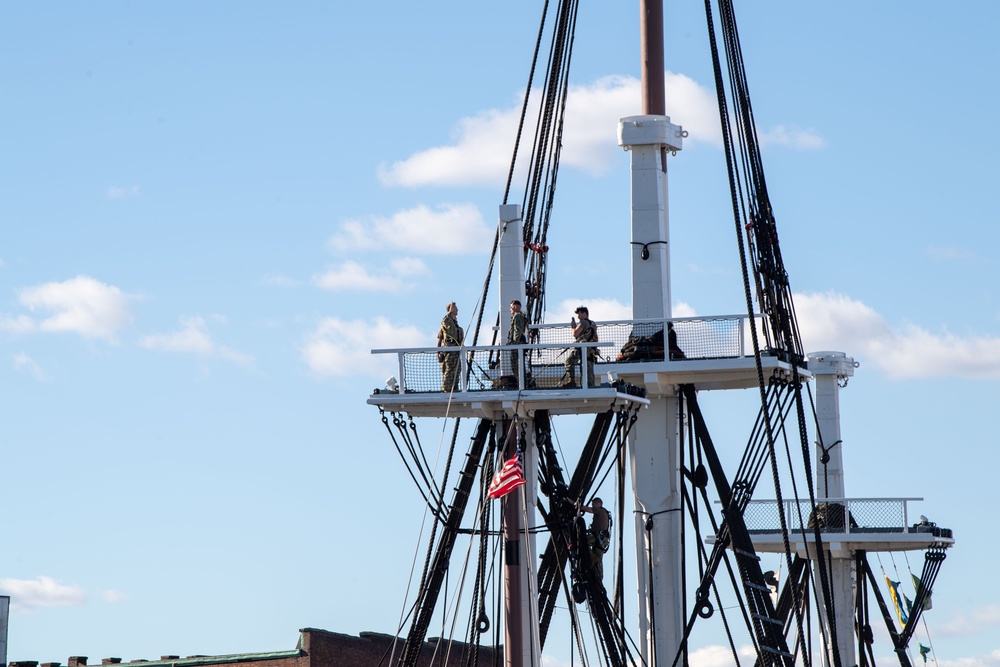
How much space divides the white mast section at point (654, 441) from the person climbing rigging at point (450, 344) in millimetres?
7960

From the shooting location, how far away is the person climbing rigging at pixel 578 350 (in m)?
44.8

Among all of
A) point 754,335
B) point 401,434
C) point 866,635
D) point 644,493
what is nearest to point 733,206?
point 754,335

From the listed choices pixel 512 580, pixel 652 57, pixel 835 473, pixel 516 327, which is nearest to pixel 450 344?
pixel 516 327

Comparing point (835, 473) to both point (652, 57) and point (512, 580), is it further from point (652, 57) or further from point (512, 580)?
point (512, 580)

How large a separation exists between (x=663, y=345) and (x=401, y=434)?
9195 millimetres

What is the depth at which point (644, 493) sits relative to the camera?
5350 centimetres

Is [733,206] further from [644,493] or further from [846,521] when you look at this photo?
[846,521]

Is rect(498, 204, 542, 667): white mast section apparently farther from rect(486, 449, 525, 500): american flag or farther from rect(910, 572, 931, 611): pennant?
rect(910, 572, 931, 611): pennant

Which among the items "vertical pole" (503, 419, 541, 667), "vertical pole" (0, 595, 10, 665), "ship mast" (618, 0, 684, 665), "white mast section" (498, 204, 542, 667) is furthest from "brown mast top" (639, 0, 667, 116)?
"vertical pole" (0, 595, 10, 665)

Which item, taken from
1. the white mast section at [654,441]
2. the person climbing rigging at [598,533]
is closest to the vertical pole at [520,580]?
the person climbing rigging at [598,533]

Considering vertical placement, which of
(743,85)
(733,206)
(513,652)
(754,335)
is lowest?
(513,652)

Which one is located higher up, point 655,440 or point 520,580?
point 655,440

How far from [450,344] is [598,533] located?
546 centimetres

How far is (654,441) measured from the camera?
53.8 meters
